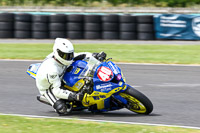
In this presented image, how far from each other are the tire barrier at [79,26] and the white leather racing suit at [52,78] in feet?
39.5

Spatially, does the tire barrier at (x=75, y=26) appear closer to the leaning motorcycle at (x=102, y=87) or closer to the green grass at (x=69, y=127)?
the leaning motorcycle at (x=102, y=87)

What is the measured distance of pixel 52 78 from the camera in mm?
6402

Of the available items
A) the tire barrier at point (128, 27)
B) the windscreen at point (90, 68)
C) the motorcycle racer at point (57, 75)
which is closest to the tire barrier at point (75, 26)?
the tire barrier at point (128, 27)

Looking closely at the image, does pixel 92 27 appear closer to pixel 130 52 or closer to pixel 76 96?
pixel 130 52

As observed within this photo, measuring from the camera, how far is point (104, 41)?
1886cm

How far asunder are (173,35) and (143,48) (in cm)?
291

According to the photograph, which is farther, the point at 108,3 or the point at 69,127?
the point at 108,3

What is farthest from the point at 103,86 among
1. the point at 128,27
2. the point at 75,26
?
the point at 75,26

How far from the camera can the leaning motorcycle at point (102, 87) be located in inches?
249

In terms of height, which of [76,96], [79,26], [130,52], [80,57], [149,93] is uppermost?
[80,57]

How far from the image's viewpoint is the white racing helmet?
632 centimetres

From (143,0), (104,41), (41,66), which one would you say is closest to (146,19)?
(104,41)

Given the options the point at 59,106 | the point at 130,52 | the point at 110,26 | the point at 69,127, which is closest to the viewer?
the point at 69,127

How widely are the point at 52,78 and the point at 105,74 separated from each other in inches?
32.8
